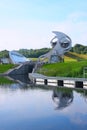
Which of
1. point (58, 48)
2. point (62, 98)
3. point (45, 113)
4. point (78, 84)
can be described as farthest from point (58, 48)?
point (45, 113)

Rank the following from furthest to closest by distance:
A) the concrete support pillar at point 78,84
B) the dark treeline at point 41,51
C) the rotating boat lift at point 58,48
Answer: the dark treeline at point 41,51 < the rotating boat lift at point 58,48 < the concrete support pillar at point 78,84

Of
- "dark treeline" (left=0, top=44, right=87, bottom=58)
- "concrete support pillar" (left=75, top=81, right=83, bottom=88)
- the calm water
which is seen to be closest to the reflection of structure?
the calm water

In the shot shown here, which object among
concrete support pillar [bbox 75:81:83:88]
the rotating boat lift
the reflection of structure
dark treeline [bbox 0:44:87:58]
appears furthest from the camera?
dark treeline [bbox 0:44:87:58]

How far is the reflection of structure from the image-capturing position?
24680 millimetres

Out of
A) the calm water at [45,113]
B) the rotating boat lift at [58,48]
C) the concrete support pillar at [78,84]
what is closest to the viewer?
the calm water at [45,113]

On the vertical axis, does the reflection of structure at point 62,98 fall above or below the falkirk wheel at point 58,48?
below

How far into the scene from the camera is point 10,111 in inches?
850

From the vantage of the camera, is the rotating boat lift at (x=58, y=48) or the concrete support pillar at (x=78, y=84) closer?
the concrete support pillar at (x=78, y=84)

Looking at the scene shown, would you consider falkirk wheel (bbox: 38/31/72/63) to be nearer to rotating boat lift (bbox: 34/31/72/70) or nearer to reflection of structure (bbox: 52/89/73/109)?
rotating boat lift (bbox: 34/31/72/70)

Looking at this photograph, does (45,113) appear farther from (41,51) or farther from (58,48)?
(41,51)

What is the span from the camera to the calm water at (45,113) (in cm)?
1770

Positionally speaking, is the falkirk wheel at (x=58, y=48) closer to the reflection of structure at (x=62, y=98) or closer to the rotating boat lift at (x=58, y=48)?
the rotating boat lift at (x=58, y=48)

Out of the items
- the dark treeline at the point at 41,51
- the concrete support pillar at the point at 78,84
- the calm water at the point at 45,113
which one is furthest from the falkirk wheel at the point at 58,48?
the calm water at the point at 45,113

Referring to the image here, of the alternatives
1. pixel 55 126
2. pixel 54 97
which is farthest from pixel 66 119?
pixel 54 97
